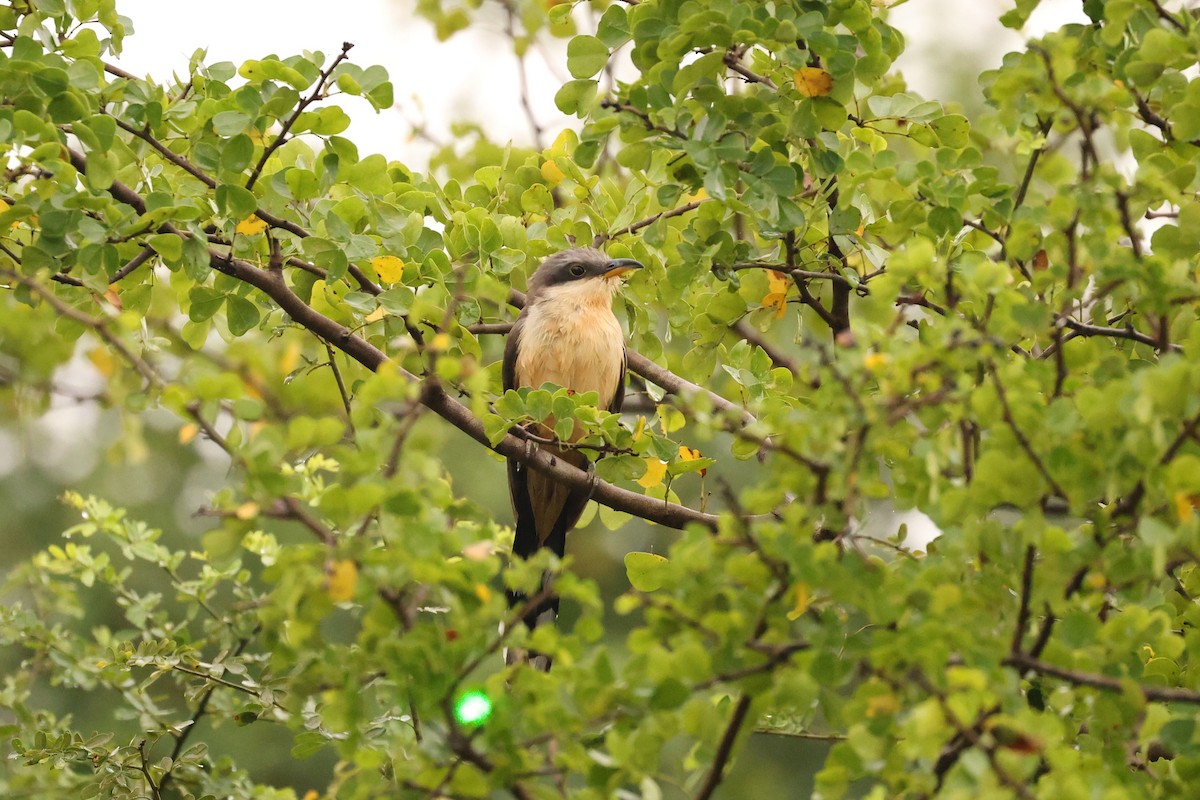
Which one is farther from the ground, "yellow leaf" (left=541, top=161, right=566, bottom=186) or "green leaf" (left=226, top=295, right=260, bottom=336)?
"yellow leaf" (left=541, top=161, right=566, bottom=186)

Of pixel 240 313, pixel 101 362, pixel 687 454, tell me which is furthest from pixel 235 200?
pixel 687 454

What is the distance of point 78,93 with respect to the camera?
10.9 ft

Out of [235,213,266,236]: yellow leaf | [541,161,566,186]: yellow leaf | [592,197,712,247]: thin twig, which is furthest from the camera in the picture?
[541,161,566,186]: yellow leaf

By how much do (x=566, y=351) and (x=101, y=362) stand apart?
4.13 metres

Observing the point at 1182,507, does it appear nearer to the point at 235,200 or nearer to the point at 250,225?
the point at 235,200

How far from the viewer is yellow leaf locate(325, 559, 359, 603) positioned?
196cm

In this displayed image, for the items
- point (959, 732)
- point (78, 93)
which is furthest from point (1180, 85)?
point (78, 93)

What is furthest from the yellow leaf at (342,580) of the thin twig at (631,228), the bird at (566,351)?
the bird at (566,351)

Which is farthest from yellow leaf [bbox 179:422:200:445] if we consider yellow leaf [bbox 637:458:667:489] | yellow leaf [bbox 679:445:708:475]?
yellow leaf [bbox 679:445:708:475]

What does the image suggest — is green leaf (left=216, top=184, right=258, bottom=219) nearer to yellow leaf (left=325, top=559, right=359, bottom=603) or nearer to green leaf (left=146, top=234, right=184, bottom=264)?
green leaf (left=146, top=234, right=184, bottom=264)

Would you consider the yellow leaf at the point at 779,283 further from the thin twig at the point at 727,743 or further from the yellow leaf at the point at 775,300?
the thin twig at the point at 727,743

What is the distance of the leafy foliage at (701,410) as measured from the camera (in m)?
2.04

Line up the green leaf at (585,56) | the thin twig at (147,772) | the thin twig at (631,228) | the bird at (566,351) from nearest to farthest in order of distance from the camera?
the green leaf at (585,56)
the thin twig at (147,772)
the thin twig at (631,228)
the bird at (566,351)

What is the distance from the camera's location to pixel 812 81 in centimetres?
344
